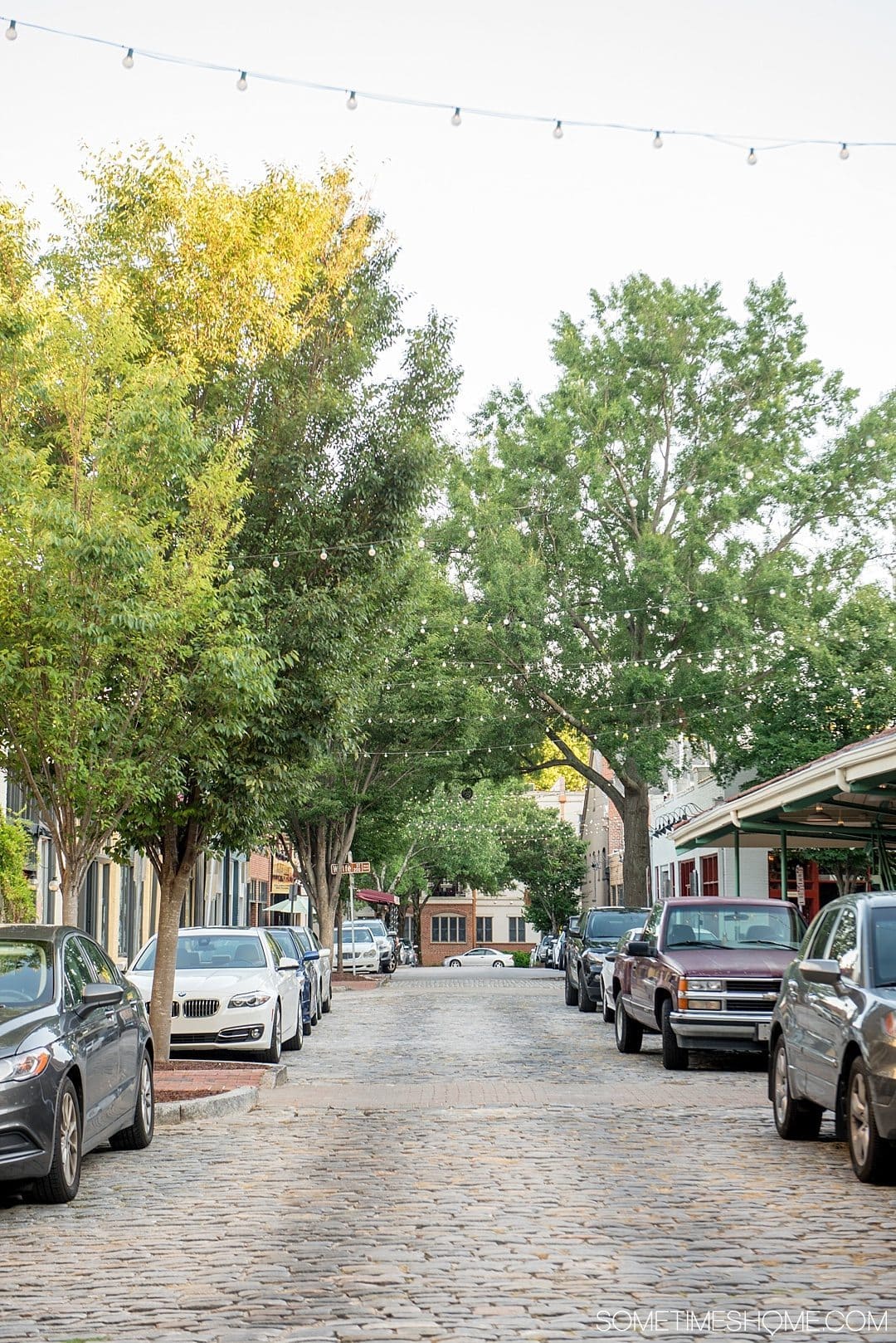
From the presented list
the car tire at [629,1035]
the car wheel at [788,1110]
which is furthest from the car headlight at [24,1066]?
the car tire at [629,1035]

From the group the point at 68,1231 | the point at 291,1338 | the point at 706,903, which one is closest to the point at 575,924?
the point at 706,903

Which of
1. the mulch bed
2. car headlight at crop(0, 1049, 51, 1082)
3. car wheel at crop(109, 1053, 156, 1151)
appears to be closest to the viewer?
car headlight at crop(0, 1049, 51, 1082)

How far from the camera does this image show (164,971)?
18.3 metres

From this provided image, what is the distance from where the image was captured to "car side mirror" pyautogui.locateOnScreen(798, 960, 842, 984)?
35.0 feet

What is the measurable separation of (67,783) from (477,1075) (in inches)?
232

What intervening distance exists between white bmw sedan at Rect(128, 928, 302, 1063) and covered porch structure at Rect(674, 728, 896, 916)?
659 centimetres

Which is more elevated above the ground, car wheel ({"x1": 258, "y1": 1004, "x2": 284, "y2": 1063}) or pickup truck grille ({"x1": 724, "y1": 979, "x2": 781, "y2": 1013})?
pickup truck grille ({"x1": 724, "y1": 979, "x2": 781, "y2": 1013})

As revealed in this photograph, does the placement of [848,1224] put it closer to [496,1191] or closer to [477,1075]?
[496,1191]

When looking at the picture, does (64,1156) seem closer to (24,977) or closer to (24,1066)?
(24,1066)

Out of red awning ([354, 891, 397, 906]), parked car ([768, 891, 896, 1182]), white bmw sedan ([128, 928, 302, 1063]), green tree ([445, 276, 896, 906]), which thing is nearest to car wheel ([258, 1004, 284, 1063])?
white bmw sedan ([128, 928, 302, 1063])

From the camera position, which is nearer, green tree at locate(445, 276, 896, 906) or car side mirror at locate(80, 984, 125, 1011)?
car side mirror at locate(80, 984, 125, 1011)

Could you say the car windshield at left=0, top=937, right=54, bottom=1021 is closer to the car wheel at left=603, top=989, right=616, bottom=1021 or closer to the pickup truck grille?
the pickup truck grille

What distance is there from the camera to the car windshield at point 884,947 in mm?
10438

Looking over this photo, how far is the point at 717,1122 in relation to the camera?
1341cm
